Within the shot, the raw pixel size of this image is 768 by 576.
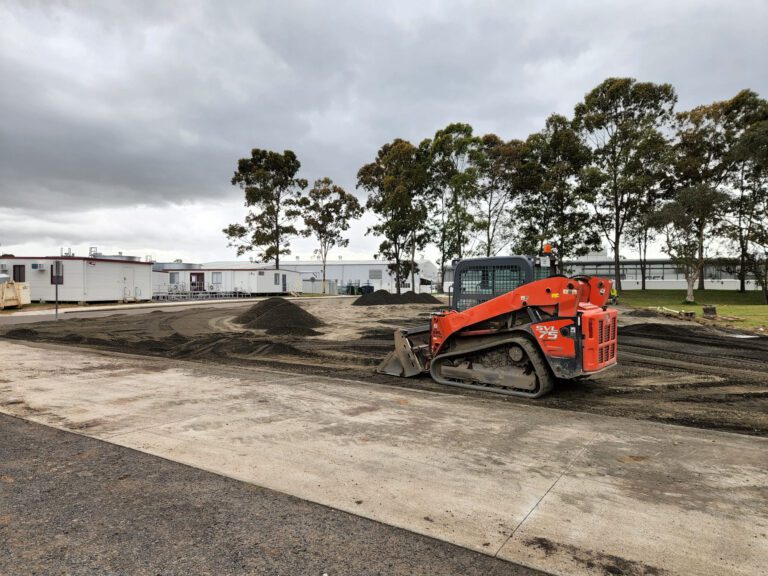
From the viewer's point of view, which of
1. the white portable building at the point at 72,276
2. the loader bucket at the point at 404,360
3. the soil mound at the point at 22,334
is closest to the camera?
the loader bucket at the point at 404,360

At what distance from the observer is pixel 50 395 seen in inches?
277

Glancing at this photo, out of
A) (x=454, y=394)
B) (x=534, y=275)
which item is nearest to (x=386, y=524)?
(x=454, y=394)

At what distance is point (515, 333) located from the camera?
7.07m

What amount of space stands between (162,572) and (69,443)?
2.93 metres

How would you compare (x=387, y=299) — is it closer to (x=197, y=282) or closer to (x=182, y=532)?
(x=197, y=282)


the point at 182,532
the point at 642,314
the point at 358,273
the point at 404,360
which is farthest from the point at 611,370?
the point at 358,273

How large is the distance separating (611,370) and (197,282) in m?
44.5

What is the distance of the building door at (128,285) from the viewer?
111 ft

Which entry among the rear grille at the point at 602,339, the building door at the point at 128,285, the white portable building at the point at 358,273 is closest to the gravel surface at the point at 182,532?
the rear grille at the point at 602,339

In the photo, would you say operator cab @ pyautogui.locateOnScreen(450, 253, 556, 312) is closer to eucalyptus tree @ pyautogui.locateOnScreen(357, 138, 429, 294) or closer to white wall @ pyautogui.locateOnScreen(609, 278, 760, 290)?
eucalyptus tree @ pyautogui.locateOnScreen(357, 138, 429, 294)

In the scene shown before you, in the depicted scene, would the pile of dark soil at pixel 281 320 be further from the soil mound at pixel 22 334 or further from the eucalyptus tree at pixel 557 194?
the eucalyptus tree at pixel 557 194

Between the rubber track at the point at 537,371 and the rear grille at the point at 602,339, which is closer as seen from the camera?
the rear grille at the point at 602,339

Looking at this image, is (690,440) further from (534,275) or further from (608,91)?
(608,91)

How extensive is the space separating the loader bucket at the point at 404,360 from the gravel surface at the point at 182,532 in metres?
4.94
